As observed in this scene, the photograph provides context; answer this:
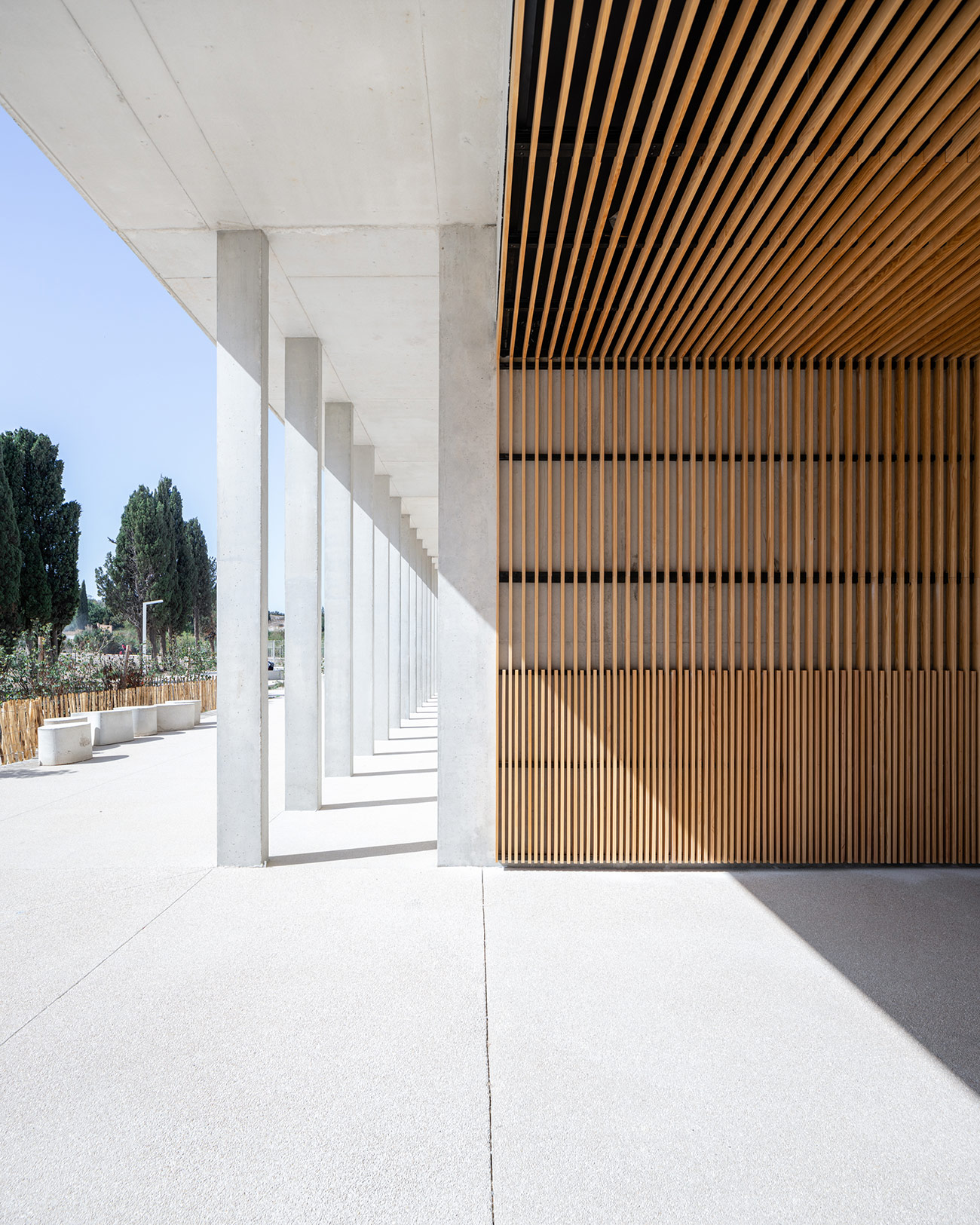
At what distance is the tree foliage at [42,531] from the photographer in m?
23.3

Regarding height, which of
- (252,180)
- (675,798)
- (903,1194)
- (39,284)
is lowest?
(903,1194)

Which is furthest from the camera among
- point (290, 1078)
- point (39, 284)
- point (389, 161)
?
point (39, 284)

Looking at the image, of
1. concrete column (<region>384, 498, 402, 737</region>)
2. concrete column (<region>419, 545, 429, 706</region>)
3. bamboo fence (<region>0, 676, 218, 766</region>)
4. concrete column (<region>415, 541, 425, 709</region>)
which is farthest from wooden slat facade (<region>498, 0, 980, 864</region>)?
concrete column (<region>419, 545, 429, 706</region>)

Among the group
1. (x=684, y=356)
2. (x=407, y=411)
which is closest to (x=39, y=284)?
(x=407, y=411)

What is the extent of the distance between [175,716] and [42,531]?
14.0 metres

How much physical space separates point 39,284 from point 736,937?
92276 mm

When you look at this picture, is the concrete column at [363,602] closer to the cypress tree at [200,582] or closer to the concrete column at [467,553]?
the concrete column at [467,553]

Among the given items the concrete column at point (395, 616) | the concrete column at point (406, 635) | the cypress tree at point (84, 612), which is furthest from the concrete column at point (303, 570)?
the cypress tree at point (84, 612)

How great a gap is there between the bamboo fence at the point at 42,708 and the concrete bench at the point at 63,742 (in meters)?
0.21

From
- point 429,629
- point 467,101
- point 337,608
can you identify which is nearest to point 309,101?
point 467,101

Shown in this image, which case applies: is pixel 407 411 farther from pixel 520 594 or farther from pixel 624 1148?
pixel 624 1148

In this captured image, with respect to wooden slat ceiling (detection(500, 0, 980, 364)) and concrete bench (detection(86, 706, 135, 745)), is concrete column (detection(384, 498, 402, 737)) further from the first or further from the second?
wooden slat ceiling (detection(500, 0, 980, 364))

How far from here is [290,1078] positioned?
9.44ft

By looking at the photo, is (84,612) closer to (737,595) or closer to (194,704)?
(194,704)
